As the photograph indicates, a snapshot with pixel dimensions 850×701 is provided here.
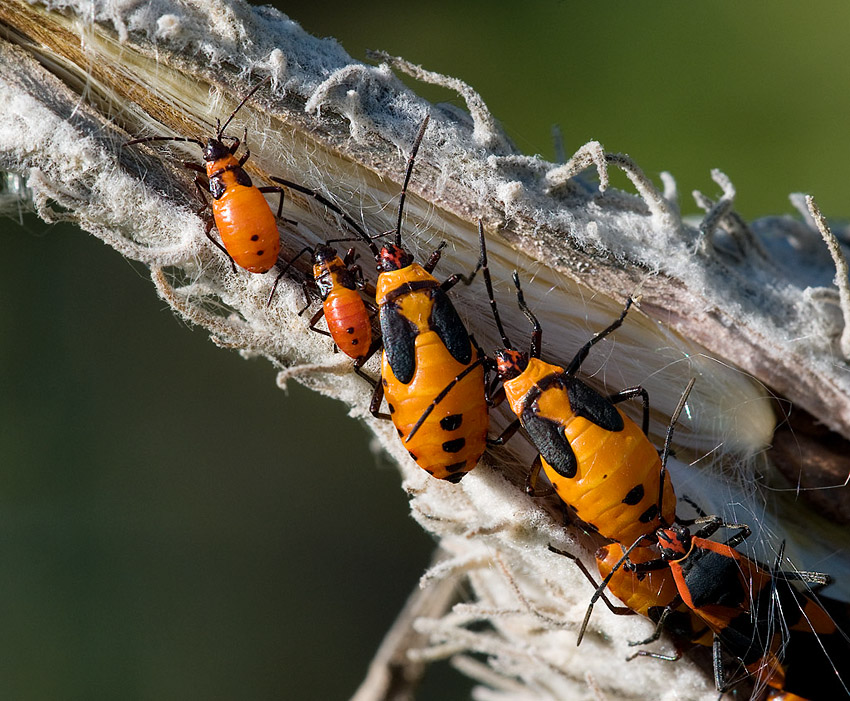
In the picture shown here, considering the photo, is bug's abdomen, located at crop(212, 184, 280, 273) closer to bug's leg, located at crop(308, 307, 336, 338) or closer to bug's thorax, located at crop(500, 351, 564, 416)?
bug's leg, located at crop(308, 307, 336, 338)

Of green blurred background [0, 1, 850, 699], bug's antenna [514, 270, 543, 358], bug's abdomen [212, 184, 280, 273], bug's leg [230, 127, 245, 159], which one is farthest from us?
green blurred background [0, 1, 850, 699]

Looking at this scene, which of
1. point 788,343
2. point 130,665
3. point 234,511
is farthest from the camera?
point 234,511

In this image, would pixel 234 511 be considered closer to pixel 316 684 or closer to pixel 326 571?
pixel 326 571

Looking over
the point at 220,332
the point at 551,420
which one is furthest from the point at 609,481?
the point at 220,332

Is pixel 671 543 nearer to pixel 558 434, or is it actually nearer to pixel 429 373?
pixel 558 434

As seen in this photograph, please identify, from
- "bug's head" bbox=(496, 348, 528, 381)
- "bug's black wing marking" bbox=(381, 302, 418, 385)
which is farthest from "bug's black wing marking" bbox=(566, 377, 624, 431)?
"bug's black wing marking" bbox=(381, 302, 418, 385)

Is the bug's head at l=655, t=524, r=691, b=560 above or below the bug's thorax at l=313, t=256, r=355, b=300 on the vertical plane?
below
